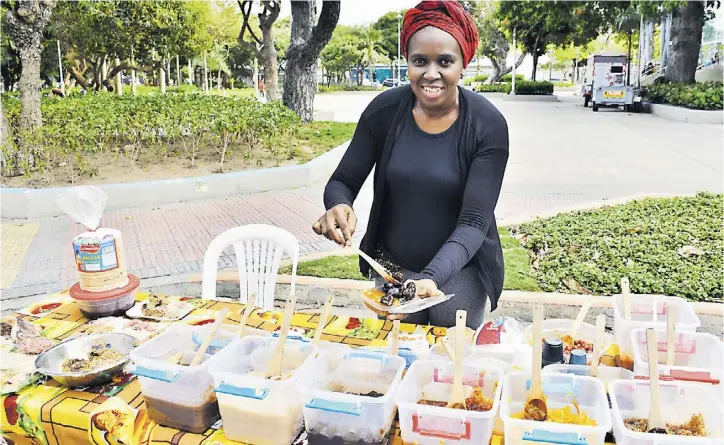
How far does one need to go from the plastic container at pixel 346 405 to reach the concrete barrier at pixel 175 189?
6743 mm

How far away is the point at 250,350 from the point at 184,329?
0.26 metres

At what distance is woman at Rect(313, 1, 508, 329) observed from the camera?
219 cm

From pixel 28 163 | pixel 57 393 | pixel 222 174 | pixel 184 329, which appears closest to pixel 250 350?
Result: pixel 184 329

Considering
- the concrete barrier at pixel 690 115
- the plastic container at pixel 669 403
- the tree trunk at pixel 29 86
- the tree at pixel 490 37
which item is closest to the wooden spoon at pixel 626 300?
the plastic container at pixel 669 403

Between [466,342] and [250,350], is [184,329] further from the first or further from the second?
[466,342]

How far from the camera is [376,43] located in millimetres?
52312

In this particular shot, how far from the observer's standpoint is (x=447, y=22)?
2170mm

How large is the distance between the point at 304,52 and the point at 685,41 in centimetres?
1436

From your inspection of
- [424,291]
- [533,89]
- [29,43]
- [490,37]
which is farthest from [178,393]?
[490,37]

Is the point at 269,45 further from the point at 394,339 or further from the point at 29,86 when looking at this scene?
the point at 394,339

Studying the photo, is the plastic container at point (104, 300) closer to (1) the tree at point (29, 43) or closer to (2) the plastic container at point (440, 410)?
(2) the plastic container at point (440, 410)

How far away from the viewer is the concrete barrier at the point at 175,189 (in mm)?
7621

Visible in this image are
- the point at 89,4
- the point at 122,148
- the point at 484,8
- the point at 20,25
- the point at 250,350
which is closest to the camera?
the point at 250,350

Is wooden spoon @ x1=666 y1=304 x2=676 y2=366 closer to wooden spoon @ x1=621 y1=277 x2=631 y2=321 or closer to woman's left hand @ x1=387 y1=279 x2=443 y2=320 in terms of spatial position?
wooden spoon @ x1=621 y1=277 x2=631 y2=321
